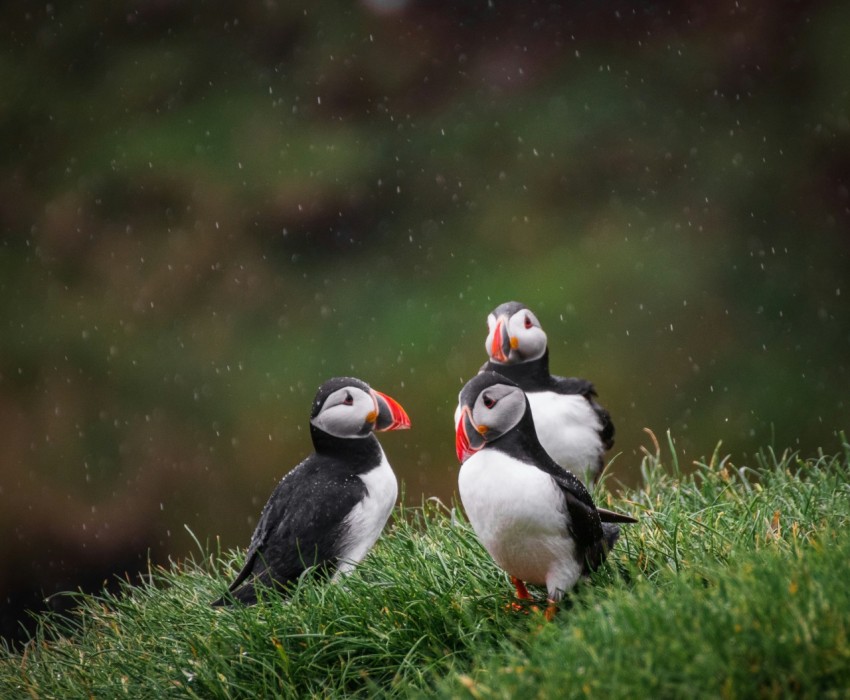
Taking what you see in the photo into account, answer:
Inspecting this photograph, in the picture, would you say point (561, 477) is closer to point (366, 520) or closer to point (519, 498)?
point (519, 498)

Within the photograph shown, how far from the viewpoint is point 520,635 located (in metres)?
2.74

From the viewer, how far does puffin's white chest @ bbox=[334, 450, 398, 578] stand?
10.8ft

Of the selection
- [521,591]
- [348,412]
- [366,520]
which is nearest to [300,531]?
[366,520]

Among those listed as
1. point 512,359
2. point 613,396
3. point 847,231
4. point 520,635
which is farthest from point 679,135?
point 520,635

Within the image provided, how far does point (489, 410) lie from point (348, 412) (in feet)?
2.16

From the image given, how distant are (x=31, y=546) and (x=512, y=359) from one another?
14.9 feet

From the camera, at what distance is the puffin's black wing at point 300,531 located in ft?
10.7

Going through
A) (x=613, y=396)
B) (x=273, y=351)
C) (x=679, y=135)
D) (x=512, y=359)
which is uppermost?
(x=679, y=135)

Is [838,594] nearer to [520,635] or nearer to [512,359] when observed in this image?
[520,635]

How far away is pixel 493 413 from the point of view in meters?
2.87

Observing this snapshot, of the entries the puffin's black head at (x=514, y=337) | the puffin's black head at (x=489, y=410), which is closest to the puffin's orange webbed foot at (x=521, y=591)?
the puffin's black head at (x=489, y=410)

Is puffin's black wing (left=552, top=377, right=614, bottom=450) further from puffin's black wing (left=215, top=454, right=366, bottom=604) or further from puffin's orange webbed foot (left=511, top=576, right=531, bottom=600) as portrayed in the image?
puffin's orange webbed foot (left=511, top=576, right=531, bottom=600)

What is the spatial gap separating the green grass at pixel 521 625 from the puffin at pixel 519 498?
107 mm

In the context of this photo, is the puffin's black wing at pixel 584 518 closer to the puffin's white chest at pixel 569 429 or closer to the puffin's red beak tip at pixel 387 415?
the puffin's red beak tip at pixel 387 415
